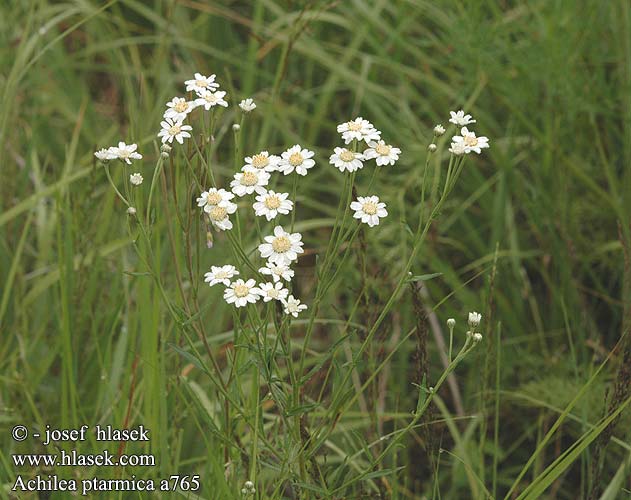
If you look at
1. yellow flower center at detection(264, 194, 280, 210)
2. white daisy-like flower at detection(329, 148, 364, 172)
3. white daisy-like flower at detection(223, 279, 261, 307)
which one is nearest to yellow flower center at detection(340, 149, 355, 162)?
white daisy-like flower at detection(329, 148, 364, 172)

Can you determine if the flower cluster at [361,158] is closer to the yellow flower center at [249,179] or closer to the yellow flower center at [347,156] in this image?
the yellow flower center at [347,156]

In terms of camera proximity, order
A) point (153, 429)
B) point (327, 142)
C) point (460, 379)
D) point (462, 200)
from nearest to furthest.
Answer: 1. point (153, 429)
2. point (460, 379)
3. point (462, 200)
4. point (327, 142)

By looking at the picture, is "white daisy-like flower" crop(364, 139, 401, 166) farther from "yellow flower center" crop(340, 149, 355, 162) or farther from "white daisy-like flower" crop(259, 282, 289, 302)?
"white daisy-like flower" crop(259, 282, 289, 302)

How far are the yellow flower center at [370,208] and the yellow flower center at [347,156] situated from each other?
7 cm

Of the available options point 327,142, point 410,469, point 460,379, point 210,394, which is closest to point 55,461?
point 210,394

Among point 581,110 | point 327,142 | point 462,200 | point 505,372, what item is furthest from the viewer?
point 327,142

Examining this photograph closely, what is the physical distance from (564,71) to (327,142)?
1032mm

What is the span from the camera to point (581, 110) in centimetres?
227

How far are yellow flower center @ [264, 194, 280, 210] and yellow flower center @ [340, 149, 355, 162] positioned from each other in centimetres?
11

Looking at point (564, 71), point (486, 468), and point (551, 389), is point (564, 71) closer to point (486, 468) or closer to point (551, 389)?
point (551, 389)

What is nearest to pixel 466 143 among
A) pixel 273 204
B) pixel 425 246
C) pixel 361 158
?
pixel 361 158

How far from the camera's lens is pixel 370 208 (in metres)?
1.19

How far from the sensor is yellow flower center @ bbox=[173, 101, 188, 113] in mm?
1243

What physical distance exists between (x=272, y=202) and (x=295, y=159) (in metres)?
0.08
